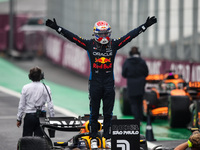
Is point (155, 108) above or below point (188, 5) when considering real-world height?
below

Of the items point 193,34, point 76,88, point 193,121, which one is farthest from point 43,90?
point 76,88

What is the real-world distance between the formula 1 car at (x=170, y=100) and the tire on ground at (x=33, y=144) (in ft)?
17.7

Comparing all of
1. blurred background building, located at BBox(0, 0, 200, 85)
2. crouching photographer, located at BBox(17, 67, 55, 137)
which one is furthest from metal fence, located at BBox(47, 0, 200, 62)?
crouching photographer, located at BBox(17, 67, 55, 137)

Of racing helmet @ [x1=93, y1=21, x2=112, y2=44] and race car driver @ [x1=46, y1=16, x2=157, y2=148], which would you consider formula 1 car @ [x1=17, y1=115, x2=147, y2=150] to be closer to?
race car driver @ [x1=46, y1=16, x2=157, y2=148]

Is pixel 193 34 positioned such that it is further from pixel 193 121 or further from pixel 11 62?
pixel 11 62

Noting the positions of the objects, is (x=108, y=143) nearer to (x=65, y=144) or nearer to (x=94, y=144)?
(x=94, y=144)

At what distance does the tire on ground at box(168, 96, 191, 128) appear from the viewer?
14719 millimetres

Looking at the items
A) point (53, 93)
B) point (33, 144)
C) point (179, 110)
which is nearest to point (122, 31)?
point (53, 93)

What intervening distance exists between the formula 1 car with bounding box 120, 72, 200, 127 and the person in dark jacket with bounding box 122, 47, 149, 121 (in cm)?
31

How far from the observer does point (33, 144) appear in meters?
9.11

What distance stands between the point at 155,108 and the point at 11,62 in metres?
14.2

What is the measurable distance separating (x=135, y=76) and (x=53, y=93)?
655cm

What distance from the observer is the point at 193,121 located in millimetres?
13836

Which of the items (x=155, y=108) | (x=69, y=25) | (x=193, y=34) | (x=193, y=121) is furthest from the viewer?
(x=69, y=25)
